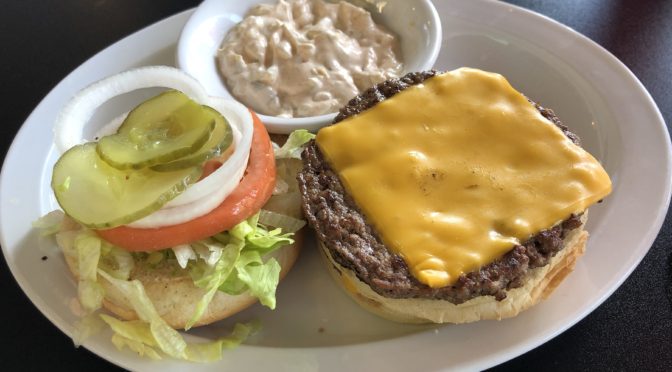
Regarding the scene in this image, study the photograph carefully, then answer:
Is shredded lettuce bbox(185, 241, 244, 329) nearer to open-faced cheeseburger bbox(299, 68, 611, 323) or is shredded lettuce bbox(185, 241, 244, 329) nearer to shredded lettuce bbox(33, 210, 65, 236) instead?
open-faced cheeseburger bbox(299, 68, 611, 323)

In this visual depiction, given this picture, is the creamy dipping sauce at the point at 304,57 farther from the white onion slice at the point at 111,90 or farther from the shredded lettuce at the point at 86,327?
the shredded lettuce at the point at 86,327

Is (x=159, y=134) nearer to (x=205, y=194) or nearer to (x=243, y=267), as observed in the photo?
(x=205, y=194)

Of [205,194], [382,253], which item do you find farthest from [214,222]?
[382,253]

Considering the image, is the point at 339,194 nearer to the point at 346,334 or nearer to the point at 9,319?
the point at 346,334

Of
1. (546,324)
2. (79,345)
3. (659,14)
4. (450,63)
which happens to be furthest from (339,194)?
(659,14)

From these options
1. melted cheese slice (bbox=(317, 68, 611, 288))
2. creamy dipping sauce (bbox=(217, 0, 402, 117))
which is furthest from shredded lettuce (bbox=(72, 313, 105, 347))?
creamy dipping sauce (bbox=(217, 0, 402, 117))
